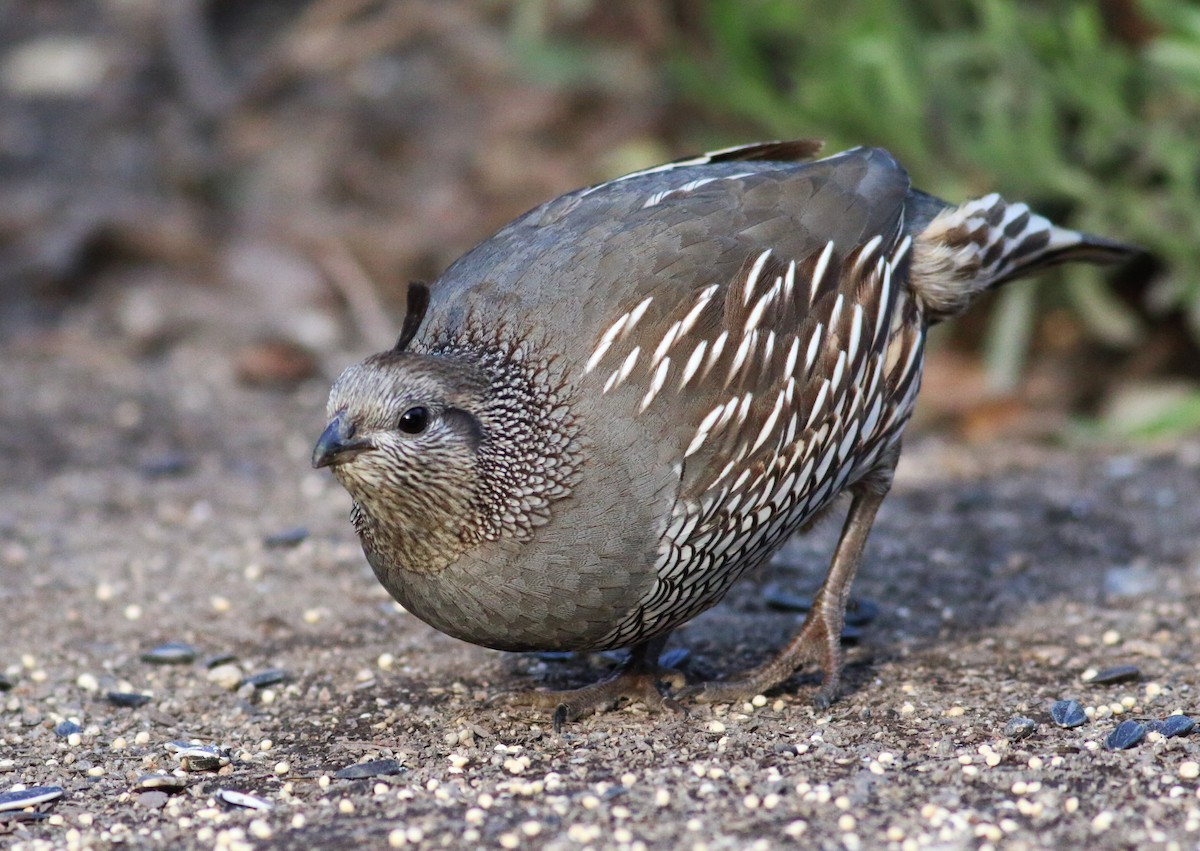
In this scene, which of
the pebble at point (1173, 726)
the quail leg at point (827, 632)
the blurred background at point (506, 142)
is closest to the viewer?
the pebble at point (1173, 726)

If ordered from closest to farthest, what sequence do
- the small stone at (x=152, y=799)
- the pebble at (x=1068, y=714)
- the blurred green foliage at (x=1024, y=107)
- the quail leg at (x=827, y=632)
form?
→ the small stone at (x=152, y=799), the pebble at (x=1068, y=714), the quail leg at (x=827, y=632), the blurred green foliage at (x=1024, y=107)

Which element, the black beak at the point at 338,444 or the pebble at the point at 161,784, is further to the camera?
the pebble at the point at 161,784

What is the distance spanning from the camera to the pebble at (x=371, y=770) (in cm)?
489

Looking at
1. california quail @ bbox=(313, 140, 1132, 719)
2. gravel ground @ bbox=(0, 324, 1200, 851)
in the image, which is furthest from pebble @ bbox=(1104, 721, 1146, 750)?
california quail @ bbox=(313, 140, 1132, 719)

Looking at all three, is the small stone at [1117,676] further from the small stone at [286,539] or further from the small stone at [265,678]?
the small stone at [286,539]

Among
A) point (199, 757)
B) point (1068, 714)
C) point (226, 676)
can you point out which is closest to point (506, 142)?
point (226, 676)

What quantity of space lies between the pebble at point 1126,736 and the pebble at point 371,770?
7.41ft

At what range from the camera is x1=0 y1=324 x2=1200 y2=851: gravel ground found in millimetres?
4516

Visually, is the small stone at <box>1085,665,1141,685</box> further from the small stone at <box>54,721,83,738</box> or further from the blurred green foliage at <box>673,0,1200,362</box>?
the blurred green foliage at <box>673,0,1200,362</box>

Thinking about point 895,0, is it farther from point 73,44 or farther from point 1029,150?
point 73,44

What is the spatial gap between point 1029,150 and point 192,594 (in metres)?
5.28

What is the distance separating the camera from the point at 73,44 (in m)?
13.6

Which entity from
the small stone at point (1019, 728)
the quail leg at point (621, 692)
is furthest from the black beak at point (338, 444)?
the small stone at point (1019, 728)

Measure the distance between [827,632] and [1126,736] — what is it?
1.14 meters
